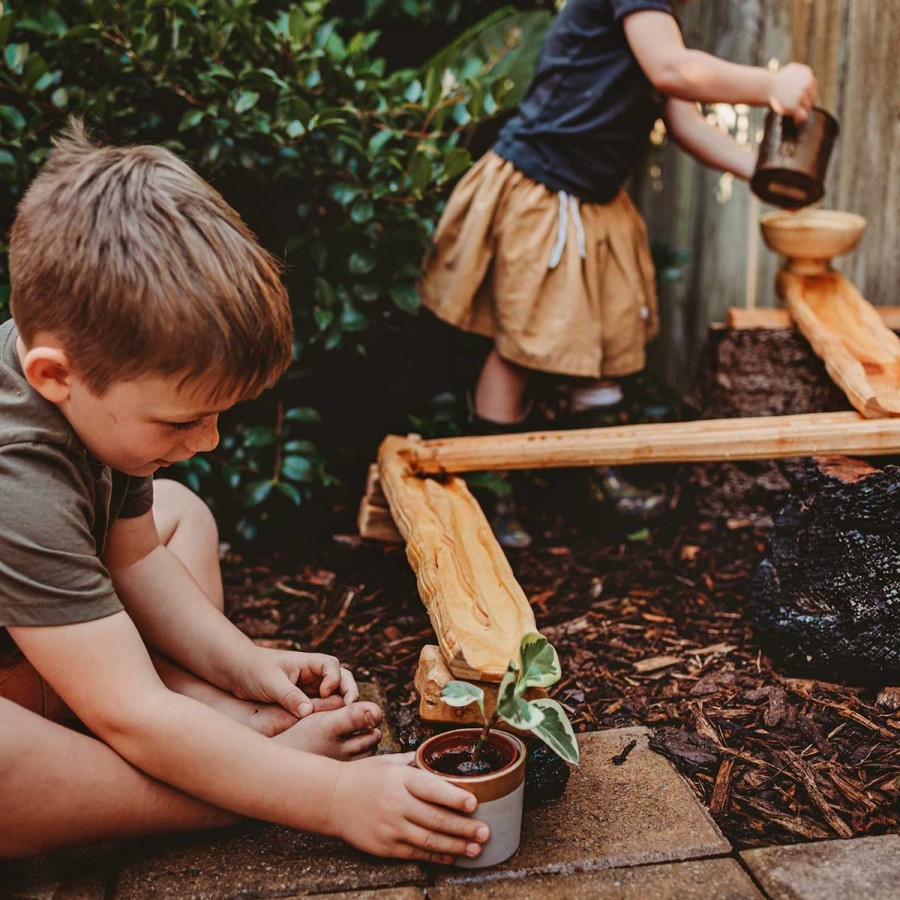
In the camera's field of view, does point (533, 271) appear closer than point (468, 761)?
No

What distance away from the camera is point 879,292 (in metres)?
3.18

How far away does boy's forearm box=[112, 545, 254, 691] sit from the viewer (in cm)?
186

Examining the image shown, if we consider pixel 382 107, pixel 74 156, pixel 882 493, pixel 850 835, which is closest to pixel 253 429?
pixel 382 107

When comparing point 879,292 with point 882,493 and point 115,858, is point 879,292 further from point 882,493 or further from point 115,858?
point 115,858

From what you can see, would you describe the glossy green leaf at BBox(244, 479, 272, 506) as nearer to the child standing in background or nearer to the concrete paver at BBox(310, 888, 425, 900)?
the child standing in background

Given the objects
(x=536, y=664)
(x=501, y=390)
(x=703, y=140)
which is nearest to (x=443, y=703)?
(x=536, y=664)

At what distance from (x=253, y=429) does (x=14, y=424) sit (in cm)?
141

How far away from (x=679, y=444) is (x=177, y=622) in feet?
3.91

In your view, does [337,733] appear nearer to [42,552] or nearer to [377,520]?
[42,552]

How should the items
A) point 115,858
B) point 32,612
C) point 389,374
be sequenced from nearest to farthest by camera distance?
point 32,612, point 115,858, point 389,374

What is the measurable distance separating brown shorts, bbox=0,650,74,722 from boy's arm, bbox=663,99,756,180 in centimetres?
239

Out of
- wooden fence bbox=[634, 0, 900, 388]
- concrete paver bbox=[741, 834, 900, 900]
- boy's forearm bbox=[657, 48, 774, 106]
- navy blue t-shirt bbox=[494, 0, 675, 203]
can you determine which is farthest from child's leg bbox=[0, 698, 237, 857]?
wooden fence bbox=[634, 0, 900, 388]

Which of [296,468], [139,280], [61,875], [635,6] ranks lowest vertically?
[61,875]

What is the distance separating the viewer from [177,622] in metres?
1.88
